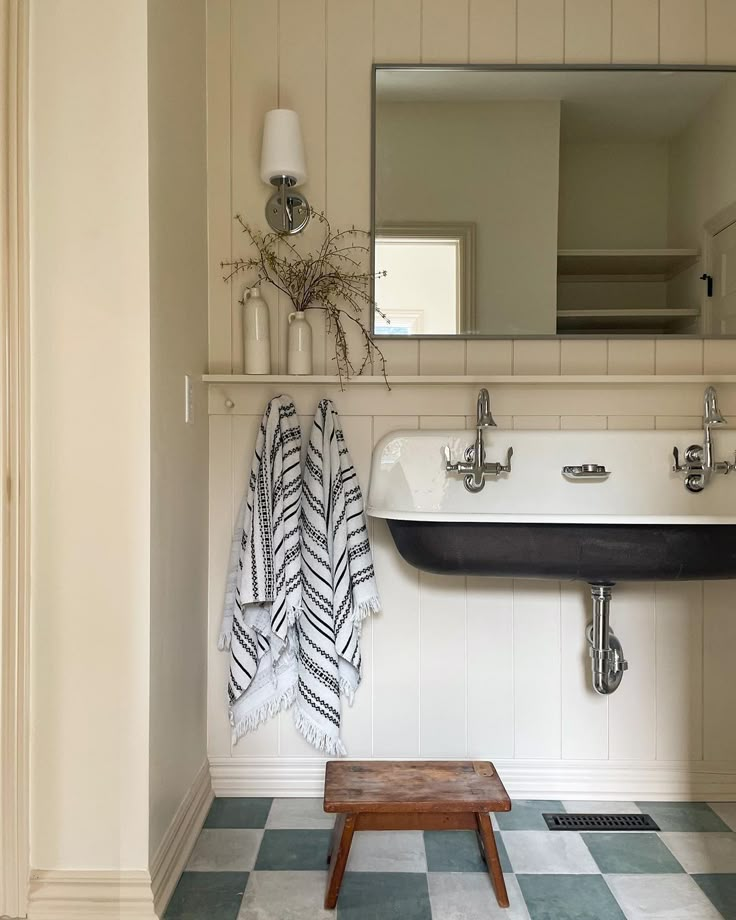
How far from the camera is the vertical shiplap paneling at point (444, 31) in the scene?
1.90 meters

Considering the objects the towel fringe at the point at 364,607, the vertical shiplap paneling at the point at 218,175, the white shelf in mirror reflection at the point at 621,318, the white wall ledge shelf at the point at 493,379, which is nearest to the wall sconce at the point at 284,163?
the vertical shiplap paneling at the point at 218,175

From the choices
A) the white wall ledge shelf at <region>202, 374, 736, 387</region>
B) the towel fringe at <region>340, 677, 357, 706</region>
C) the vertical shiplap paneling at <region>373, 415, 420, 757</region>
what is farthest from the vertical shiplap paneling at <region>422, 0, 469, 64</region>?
the towel fringe at <region>340, 677, 357, 706</region>

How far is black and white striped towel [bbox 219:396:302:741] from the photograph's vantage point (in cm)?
179

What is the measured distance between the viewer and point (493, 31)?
190cm

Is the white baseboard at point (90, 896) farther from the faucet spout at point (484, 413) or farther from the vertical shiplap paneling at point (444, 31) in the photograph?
the vertical shiplap paneling at point (444, 31)

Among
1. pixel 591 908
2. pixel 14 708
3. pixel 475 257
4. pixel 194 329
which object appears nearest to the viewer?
pixel 14 708

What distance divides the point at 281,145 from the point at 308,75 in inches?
9.8

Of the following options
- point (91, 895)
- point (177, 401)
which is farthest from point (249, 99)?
point (91, 895)

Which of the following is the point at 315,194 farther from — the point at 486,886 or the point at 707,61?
the point at 486,886

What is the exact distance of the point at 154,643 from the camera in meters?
1.40

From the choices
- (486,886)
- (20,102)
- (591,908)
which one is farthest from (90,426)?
(591,908)

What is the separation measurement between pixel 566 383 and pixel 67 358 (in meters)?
1.17

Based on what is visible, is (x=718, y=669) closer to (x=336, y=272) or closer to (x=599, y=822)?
(x=599, y=822)

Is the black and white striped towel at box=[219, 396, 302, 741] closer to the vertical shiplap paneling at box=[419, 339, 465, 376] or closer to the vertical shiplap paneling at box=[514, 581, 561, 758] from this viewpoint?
the vertical shiplap paneling at box=[419, 339, 465, 376]
